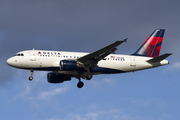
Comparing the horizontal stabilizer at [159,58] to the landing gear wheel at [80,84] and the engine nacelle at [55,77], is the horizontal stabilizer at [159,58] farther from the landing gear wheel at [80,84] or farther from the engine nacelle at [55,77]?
the engine nacelle at [55,77]

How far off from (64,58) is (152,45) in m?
15.7

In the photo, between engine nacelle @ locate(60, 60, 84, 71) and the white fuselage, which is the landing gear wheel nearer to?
the white fuselage

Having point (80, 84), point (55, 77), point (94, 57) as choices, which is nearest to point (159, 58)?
point (94, 57)

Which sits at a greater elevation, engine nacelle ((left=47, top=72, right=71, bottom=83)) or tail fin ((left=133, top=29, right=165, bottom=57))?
tail fin ((left=133, top=29, right=165, bottom=57))

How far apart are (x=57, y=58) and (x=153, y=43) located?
1717 cm

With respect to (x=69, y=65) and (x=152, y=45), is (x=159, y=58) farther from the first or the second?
(x=69, y=65)

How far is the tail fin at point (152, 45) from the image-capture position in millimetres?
49281

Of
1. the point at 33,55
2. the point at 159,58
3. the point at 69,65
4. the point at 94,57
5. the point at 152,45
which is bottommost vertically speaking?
the point at 69,65

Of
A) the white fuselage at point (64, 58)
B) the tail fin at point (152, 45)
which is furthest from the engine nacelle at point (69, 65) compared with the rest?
the tail fin at point (152, 45)

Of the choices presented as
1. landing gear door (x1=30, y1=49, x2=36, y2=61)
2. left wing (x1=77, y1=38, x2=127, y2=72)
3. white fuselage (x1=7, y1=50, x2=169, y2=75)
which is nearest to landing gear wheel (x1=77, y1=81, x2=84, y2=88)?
white fuselage (x1=7, y1=50, x2=169, y2=75)

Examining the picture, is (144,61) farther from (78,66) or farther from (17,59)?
(17,59)

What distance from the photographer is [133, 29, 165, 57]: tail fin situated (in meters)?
49.3

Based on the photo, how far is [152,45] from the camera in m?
50.7

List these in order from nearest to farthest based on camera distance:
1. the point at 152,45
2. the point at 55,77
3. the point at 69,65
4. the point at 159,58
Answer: the point at 69,65, the point at 159,58, the point at 55,77, the point at 152,45
